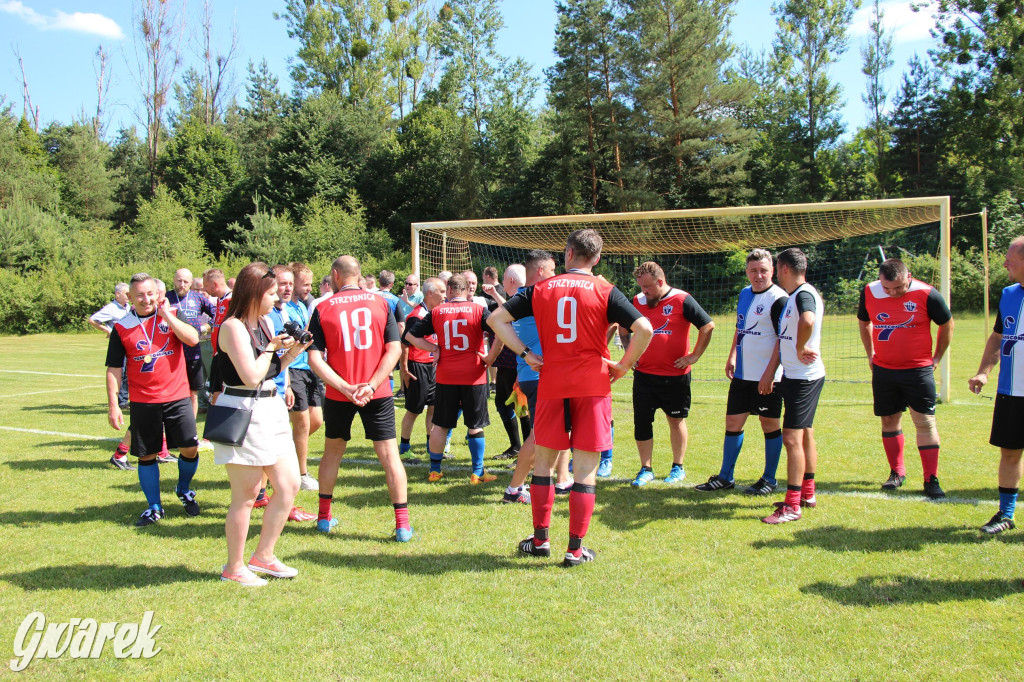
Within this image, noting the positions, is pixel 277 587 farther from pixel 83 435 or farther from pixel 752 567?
pixel 83 435

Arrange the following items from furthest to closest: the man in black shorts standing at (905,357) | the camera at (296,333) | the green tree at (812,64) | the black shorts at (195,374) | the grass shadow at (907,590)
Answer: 1. the green tree at (812,64)
2. the black shorts at (195,374)
3. the man in black shorts standing at (905,357)
4. the camera at (296,333)
5. the grass shadow at (907,590)

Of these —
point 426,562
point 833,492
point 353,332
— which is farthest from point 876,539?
point 353,332

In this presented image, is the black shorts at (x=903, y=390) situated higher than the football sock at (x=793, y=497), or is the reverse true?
the black shorts at (x=903, y=390)

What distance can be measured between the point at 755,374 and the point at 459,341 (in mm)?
2613

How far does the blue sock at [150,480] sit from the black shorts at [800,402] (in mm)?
4852

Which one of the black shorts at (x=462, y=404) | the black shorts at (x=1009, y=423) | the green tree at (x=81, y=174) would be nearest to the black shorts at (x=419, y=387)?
the black shorts at (x=462, y=404)

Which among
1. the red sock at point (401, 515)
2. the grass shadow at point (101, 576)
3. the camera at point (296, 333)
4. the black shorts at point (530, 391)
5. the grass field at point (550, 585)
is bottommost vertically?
the grass shadow at point (101, 576)

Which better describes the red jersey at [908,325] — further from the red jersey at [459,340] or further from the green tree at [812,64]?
the green tree at [812,64]

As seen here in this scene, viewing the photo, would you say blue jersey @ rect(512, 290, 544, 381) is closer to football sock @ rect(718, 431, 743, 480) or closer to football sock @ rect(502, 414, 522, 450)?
football sock @ rect(502, 414, 522, 450)

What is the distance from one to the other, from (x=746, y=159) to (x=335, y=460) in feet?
100

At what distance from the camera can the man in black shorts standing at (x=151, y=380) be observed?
511 cm

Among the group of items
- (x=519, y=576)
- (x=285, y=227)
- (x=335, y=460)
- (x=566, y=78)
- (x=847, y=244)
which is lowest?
(x=519, y=576)

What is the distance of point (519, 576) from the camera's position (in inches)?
160

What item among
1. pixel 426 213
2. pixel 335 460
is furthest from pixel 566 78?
pixel 335 460
